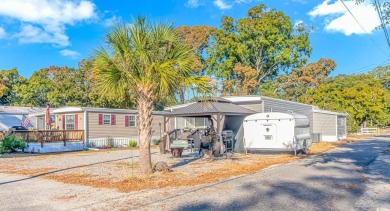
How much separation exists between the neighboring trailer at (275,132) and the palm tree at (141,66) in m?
7.94

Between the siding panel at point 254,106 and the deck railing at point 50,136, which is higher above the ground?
the siding panel at point 254,106

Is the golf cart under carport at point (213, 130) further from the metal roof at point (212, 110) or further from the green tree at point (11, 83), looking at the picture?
the green tree at point (11, 83)

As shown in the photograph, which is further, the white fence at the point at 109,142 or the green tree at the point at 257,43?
the green tree at the point at 257,43

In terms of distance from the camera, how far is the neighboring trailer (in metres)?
16.1

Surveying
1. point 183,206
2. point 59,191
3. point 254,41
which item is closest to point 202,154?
point 59,191

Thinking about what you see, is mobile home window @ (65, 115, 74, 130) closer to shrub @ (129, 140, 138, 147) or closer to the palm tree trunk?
shrub @ (129, 140, 138, 147)

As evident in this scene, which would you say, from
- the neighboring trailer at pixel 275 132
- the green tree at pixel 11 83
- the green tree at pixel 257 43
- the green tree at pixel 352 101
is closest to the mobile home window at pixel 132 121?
the neighboring trailer at pixel 275 132

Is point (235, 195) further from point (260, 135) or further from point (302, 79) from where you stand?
point (302, 79)

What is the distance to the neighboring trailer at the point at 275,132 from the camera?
1606cm

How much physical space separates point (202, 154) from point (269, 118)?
3.94 metres

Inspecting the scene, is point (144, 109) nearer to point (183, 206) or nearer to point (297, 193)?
point (183, 206)

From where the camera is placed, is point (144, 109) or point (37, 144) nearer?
point (144, 109)

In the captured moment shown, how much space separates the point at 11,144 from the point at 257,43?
104ft

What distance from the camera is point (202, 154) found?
1592cm
